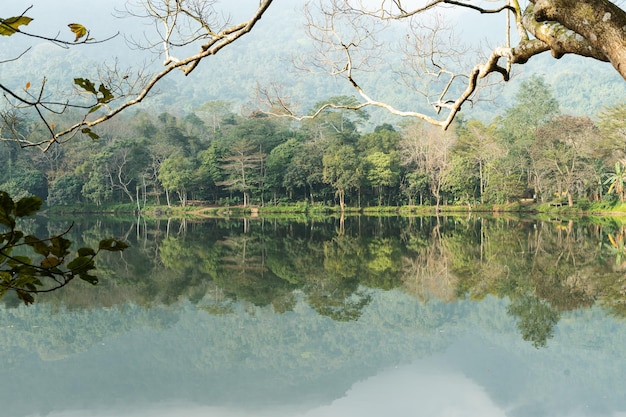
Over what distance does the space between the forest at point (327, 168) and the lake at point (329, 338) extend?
18.0 meters

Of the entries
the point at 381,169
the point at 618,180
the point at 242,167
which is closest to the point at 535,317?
the point at 618,180

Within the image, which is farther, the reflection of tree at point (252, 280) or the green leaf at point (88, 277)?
the reflection of tree at point (252, 280)

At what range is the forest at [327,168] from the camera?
30406 millimetres

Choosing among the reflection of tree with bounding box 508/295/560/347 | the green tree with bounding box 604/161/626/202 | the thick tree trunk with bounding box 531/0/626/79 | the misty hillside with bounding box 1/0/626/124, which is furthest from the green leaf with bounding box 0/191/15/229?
the misty hillside with bounding box 1/0/626/124

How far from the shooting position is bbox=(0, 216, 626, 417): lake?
5988 millimetres

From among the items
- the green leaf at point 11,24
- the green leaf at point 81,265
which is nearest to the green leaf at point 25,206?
the green leaf at point 81,265

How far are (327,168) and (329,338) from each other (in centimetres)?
Answer: 2491

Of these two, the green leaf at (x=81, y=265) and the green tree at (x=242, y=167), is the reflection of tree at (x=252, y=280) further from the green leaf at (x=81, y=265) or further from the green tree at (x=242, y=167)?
the green tree at (x=242, y=167)

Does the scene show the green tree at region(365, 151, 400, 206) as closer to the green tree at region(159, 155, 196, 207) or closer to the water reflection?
the green tree at region(159, 155, 196, 207)

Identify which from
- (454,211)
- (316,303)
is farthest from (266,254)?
(454,211)

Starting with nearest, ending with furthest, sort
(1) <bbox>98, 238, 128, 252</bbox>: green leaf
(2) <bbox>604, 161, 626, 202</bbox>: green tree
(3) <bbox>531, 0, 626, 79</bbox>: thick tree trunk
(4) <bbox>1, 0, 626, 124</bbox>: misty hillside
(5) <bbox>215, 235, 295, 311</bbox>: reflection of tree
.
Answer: (1) <bbox>98, 238, 128, 252</bbox>: green leaf, (3) <bbox>531, 0, 626, 79</bbox>: thick tree trunk, (5) <bbox>215, 235, 295, 311</bbox>: reflection of tree, (2) <bbox>604, 161, 626, 202</bbox>: green tree, (4) <bbox>1, 0, 626, 124</bbox>: misty hillside

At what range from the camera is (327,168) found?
107 ft

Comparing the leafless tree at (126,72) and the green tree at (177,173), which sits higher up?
the green tree at (177,173)

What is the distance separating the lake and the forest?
18.0 metres
